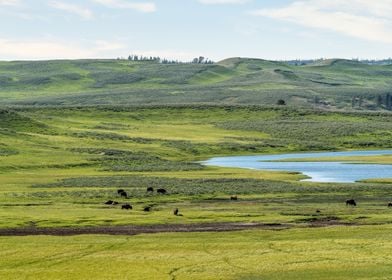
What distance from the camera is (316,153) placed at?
144 metres

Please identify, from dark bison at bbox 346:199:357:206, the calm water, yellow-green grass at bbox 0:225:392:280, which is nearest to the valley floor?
yellow-green grass at bbox 0:225:392:280

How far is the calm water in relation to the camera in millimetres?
99188

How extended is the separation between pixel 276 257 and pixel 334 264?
3316mm

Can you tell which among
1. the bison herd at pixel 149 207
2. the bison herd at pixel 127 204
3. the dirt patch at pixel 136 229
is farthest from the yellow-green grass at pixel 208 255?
the bison herd at pixel 127 204

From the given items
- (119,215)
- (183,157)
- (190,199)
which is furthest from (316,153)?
(119,215)

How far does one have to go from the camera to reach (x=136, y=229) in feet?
186

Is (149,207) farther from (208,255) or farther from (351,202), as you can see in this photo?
(208,255)

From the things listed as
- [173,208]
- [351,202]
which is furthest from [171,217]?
[351,202]

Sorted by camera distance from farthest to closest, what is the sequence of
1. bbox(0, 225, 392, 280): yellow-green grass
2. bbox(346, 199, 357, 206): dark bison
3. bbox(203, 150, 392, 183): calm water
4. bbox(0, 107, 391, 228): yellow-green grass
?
1. bbox(203, 150, 392, 183): calm water
2. bbox(346, 199, 357, 206): dark bison
3. bbox(0, 107, 391, 228): yellow-green grass
4. bbox(0, 225, 392, 280): yellow-green grass

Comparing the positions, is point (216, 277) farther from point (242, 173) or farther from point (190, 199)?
point (242, 173)

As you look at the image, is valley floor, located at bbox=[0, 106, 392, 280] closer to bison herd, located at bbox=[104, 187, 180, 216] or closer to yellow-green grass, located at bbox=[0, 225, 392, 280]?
yellow-green grass, located at bbox=[0, 225, 392, 280]

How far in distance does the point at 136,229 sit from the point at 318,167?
60179mm

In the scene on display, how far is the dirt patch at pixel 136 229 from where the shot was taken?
5459 centimetres

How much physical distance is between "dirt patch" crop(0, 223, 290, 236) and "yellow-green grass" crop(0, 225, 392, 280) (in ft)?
6.72
